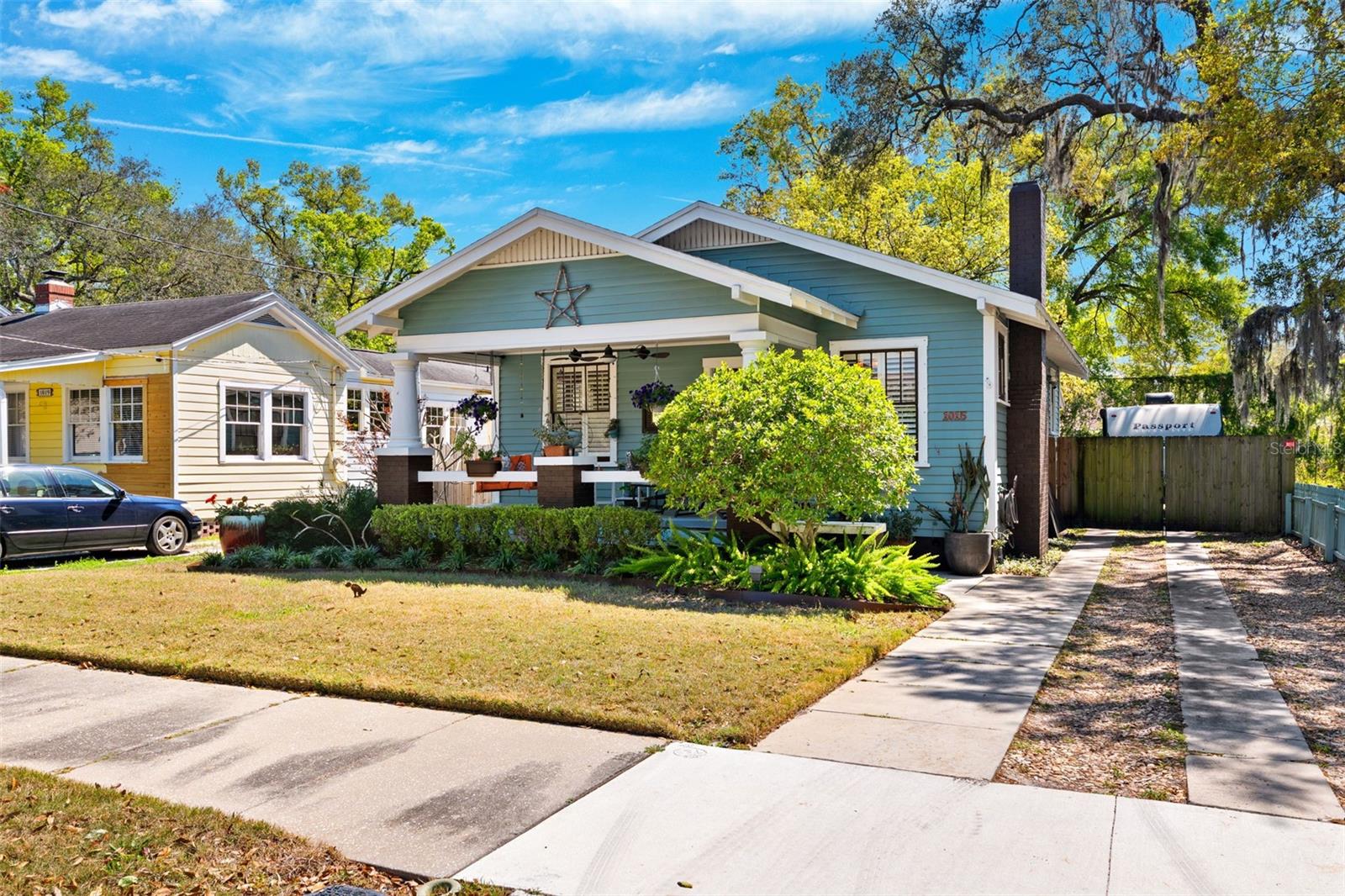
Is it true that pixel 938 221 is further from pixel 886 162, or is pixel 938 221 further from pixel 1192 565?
pixel 1192 565

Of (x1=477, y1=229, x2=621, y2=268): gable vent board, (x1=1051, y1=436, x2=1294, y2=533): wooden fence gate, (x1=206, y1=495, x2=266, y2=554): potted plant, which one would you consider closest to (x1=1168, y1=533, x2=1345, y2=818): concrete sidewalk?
(x1=477, y1=229, x2=621, y2=268): gable vent board

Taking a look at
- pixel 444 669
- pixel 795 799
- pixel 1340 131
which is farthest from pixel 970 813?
pixel 1340 131

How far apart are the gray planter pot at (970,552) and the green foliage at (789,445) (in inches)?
82.7

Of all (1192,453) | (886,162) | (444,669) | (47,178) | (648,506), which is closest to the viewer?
(444,669)

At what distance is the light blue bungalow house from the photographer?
1252cm

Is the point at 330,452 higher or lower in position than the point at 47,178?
lower

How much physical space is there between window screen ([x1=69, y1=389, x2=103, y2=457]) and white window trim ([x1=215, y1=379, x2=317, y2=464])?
2232 millimetres

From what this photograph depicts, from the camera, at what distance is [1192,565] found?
13.0 metres

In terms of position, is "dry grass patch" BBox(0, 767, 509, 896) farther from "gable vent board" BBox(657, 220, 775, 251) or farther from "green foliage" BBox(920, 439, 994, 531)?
"gable vent board" BBox(657, 220, 775, 251)

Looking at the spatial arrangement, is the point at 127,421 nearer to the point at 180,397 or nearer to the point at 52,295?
the point at 180,397

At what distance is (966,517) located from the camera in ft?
41.5

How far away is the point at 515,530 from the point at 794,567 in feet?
12.7

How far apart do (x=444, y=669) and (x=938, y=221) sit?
86.4 ft

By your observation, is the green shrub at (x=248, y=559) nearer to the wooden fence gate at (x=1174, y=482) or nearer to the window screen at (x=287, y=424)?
the window screen at (x=287, y=424)
